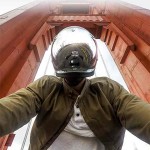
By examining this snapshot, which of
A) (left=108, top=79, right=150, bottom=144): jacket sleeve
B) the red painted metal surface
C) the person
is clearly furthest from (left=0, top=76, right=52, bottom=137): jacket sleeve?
the red painted metal surface

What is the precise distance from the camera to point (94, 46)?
159 centimetres

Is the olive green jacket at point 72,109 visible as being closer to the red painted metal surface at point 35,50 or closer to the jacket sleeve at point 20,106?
the jacket sleeve at point 20,106

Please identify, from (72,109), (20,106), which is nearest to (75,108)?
(72,109)

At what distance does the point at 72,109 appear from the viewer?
1.33 m

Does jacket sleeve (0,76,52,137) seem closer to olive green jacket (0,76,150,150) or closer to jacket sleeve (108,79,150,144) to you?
olive green jacket (0,76,150,150)

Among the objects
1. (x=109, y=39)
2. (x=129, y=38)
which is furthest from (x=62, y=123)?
(x=109, y=39)

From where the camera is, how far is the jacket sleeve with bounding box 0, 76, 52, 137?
1.09 metres

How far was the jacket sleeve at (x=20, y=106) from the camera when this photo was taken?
109 centimetres

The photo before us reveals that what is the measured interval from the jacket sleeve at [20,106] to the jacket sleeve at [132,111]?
1.37 feet

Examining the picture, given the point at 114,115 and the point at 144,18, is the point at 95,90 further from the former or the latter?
the point at 144,18

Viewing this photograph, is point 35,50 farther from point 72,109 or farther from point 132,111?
point 132,111

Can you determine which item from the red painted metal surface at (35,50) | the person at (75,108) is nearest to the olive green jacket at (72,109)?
the person at (75,108)

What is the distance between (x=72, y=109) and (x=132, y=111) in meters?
0.35

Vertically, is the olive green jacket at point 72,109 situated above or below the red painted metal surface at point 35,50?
above
